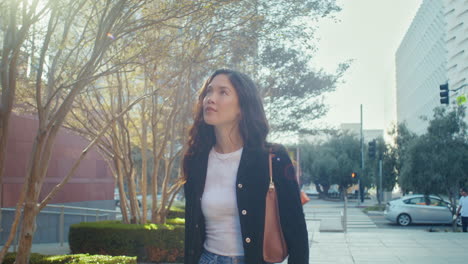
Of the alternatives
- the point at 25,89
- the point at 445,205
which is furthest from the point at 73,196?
the point at 445,205

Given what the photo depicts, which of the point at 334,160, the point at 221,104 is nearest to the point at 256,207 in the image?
the point at 221,104

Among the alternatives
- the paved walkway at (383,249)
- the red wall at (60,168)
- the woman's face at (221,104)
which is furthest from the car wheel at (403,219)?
the woman's face at (221,104)

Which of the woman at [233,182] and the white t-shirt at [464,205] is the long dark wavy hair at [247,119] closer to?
the woman at [233,182]

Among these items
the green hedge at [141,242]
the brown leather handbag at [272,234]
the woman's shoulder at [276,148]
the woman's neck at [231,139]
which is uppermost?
the woman's neck at [231,139]

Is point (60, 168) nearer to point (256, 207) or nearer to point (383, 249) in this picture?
point (383, 249)

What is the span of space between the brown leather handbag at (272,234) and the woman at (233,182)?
0.03 metres

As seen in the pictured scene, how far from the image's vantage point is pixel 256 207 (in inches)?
105

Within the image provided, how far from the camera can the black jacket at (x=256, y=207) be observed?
8.63 ft

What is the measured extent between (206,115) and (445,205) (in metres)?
23.4

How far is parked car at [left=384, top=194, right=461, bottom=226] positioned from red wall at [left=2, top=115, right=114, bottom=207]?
12.6 m

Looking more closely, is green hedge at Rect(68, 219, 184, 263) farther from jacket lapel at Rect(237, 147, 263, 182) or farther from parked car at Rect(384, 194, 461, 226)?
parked car at Rect(384, 194, 461, 226)

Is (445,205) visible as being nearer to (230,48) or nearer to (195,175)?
(230,48)

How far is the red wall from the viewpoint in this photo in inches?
631

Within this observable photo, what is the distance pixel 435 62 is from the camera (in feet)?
182
